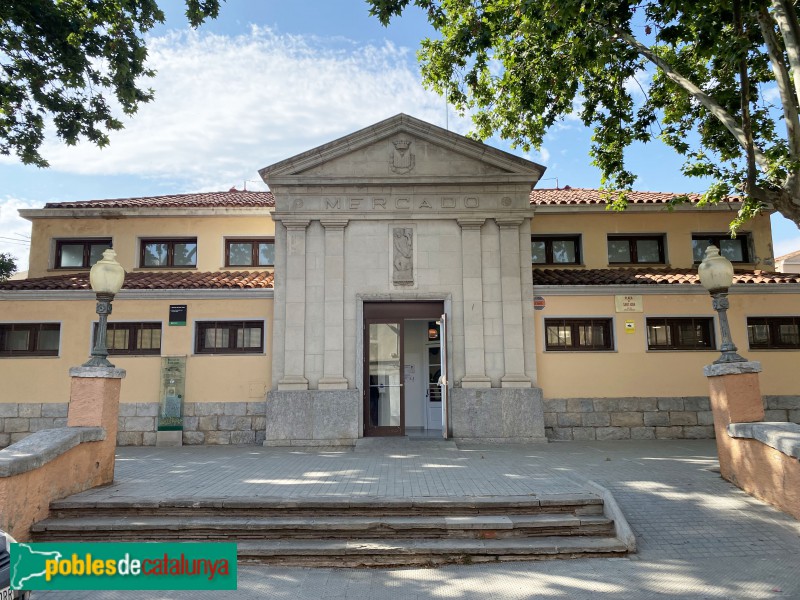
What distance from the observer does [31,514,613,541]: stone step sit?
5750 mm

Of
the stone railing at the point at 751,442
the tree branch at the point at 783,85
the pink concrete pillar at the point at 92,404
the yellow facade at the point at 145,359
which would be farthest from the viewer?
the yellow facade at the point at 145,359

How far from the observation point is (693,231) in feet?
47.8

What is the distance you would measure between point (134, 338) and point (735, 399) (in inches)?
479

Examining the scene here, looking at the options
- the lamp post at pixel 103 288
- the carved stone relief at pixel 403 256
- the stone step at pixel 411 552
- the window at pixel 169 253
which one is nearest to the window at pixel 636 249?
the carved stone relief at pixel 403 256

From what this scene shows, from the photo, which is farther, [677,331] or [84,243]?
[84,243]

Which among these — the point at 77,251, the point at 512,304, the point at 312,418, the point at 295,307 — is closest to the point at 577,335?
the point at 512,304

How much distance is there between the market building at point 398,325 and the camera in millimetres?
11555

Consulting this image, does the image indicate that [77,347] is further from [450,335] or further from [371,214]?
[450,335]

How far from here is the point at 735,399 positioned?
7.35m

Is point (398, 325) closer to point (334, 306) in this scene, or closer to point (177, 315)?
point (334, 306)

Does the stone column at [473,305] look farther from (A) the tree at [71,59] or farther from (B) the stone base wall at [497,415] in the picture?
(A) the tree at [71,59]

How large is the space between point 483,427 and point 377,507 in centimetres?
555

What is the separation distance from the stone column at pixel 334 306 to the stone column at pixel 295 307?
508mm

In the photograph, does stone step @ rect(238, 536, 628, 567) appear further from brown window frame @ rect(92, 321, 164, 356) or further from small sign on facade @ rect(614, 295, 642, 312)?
brown window frame @ rect(92, 321, 164, 356)
